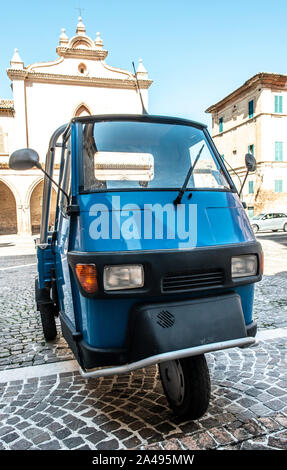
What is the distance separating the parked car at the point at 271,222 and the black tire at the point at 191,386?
71.7 feet

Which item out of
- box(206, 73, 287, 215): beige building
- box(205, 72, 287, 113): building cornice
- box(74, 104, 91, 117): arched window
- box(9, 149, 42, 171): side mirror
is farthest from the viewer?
box(206, 73, 287, 215): beige building

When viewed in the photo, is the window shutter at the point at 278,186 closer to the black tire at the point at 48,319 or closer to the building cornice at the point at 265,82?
the building cornice at the point at 265,82

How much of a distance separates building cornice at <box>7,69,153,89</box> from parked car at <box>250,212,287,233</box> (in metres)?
13.6

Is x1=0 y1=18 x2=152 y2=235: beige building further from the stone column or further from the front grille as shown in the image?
the front grille

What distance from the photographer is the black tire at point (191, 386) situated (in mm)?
2312

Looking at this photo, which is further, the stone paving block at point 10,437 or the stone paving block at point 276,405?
the stone paving block at point 276,405

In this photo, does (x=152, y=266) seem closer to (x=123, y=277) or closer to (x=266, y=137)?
(x=123, y=277)

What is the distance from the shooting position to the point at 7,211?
1153 inches

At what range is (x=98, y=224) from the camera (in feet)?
7.09

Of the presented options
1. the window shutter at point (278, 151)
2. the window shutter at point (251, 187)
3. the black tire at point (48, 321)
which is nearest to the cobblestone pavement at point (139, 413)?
the black tire at point (48, 321)

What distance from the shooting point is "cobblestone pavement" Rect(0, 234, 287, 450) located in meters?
2.29

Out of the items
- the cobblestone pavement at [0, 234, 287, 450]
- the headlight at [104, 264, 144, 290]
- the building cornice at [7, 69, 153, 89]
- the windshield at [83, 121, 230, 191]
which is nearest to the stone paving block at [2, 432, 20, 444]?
the cobblestone pavement at [0, 234, 287, 450]

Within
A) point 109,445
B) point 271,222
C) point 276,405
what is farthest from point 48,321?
point 271,222
